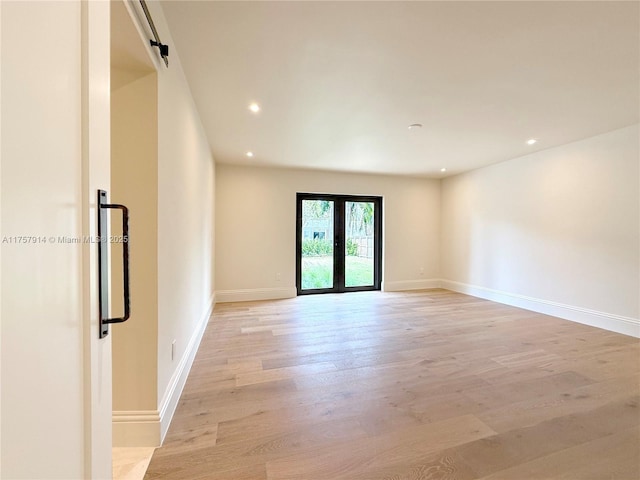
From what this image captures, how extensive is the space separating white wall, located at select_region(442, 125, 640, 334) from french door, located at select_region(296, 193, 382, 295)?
5.87 ft

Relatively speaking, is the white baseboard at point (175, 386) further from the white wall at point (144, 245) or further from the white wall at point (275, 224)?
the white wall at point (275, 224)

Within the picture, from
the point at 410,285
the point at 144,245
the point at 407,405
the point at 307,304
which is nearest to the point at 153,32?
the point at 144,245

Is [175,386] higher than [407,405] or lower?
higher

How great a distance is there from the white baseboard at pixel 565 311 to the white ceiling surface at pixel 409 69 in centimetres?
224

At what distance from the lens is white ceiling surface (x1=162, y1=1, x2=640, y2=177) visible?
1.58 metres

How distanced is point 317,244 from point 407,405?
3.66m

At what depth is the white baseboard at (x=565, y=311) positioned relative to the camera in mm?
3205

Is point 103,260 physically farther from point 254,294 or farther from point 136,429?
point 254,294

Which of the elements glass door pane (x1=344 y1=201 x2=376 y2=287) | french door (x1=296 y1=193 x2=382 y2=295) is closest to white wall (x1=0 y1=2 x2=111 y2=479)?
french door (x1=296 y1=193 x2=382 y2=295)

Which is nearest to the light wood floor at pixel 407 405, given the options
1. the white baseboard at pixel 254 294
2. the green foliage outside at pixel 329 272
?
the white baseboard at pixel 254 294

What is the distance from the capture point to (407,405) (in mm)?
1887

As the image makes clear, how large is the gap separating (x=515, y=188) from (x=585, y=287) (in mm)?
1700

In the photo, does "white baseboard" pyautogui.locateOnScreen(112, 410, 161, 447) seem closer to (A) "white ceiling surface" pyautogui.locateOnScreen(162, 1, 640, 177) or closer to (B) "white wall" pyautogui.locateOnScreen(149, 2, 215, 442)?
(B) "white wall" pyautogui.locateOnScreen(149, 2, 215, 442)

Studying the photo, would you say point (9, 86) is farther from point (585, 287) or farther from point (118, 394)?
point (585, 287)
